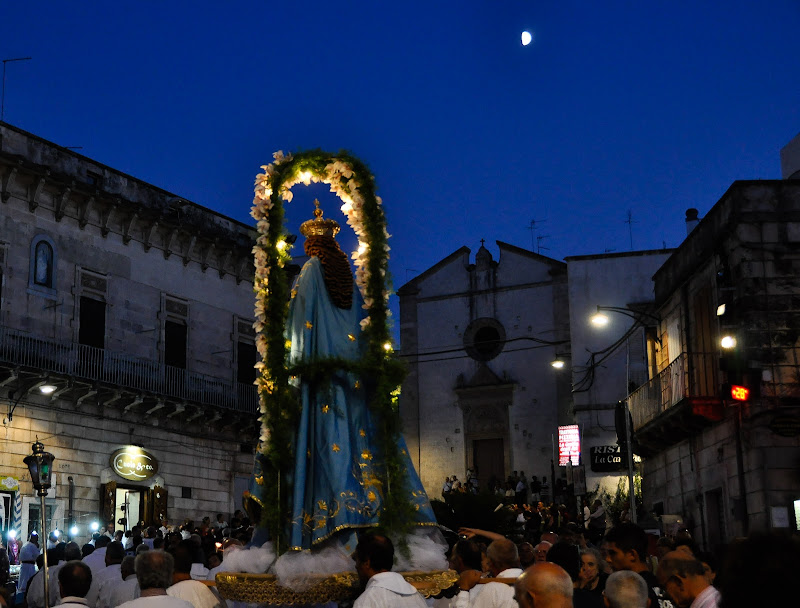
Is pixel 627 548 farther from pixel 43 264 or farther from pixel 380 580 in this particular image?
pixel 43 264

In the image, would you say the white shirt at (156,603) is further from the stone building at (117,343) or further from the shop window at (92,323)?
the shop window at (92,323)

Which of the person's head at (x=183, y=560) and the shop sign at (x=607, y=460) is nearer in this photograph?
the person's head at (x=183, y=560)

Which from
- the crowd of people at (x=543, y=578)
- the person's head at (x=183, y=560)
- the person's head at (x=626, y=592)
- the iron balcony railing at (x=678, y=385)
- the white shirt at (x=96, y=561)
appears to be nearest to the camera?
the crowd of people at (x=543, y=578)

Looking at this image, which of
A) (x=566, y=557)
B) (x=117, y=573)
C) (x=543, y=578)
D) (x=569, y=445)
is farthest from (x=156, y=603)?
(x=569, y=445)

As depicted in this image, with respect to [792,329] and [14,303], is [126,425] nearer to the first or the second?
[14,303]

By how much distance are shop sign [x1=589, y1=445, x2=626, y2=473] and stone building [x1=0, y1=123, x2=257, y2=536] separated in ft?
35.3

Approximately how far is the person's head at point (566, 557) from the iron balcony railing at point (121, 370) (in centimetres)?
1978

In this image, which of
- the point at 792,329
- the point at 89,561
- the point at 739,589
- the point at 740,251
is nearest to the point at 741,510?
the point at 792,329

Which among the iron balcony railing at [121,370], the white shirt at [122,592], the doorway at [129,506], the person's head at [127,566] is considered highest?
the iron balcony railing at [121,370]

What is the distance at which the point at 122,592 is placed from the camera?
31.3 ft

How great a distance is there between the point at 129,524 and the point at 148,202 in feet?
30.2

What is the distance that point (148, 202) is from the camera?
31.0 metres

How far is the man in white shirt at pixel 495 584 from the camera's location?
21.3ft

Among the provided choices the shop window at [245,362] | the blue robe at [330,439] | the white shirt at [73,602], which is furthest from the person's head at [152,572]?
the shop window at [245,362]
